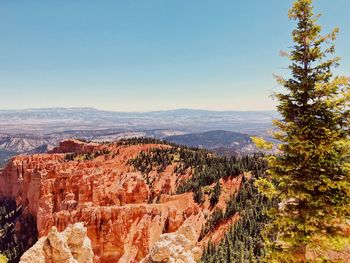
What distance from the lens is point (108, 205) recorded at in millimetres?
77000

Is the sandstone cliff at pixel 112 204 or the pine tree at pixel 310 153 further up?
the pine tree at pixel 310 153

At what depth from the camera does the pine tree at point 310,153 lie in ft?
46.3

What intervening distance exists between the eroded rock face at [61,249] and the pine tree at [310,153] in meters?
15.3

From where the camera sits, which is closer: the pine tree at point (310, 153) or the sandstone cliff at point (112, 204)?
the pine tree at point (310, 153)

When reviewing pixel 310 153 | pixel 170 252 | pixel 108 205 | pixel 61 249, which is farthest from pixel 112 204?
pixel 310 153

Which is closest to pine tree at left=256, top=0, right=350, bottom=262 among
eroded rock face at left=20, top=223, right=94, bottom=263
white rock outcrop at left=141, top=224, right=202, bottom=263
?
white rock outcrop at left=141, top=224, right=202, bottom=263

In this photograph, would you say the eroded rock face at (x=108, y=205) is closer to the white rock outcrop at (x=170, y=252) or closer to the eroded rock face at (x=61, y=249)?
the eroded rock face at (x=61, y=249)

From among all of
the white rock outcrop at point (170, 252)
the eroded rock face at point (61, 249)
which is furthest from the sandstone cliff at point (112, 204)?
the eroded rock face at point (61, 249)

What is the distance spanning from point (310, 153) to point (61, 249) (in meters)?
18.6

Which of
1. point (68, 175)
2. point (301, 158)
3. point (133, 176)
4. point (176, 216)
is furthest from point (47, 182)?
point (301, 158)

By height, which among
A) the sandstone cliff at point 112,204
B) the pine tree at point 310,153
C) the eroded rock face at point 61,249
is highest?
the pine tree at point 310,153

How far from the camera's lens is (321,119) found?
1473 centimetres

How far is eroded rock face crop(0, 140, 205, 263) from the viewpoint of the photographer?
55906 mm

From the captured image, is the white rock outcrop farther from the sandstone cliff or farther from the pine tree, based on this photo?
the pine tree
